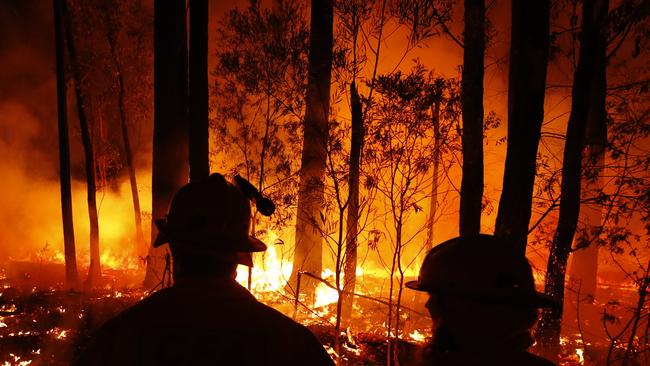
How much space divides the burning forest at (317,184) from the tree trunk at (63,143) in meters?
0.06

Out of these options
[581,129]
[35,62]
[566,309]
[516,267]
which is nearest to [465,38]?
[581,129]

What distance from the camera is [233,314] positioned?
1.79 meters

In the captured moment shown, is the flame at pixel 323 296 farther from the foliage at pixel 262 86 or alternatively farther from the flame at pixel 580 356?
the flame at pixel 580 356

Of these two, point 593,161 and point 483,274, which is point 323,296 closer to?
point 593,161

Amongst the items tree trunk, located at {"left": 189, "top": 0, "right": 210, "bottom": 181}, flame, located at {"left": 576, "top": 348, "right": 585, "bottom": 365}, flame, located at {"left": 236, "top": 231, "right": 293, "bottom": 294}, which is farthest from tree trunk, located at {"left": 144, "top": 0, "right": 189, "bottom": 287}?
flame, located at {"left": 576, "top": 348, "right": 585, "bottom": 365}

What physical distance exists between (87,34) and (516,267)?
19866 mm

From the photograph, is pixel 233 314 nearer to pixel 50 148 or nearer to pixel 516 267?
pixel 516 267

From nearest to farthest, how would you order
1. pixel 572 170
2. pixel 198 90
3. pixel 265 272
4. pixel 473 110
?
pixel 473 110 → pixel 572 170 → pixel 198 90 → pixel 265 272

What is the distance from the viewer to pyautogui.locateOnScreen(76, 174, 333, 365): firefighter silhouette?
1711mm

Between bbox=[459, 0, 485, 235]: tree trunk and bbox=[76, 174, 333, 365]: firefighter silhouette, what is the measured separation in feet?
21.6

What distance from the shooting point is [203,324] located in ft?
5.68

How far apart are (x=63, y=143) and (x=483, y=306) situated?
14.7 m

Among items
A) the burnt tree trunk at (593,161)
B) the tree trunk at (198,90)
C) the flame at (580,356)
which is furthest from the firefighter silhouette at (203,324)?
the flame at (580,356)

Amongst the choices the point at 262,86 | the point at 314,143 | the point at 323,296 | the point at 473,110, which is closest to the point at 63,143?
the point at 262,86
